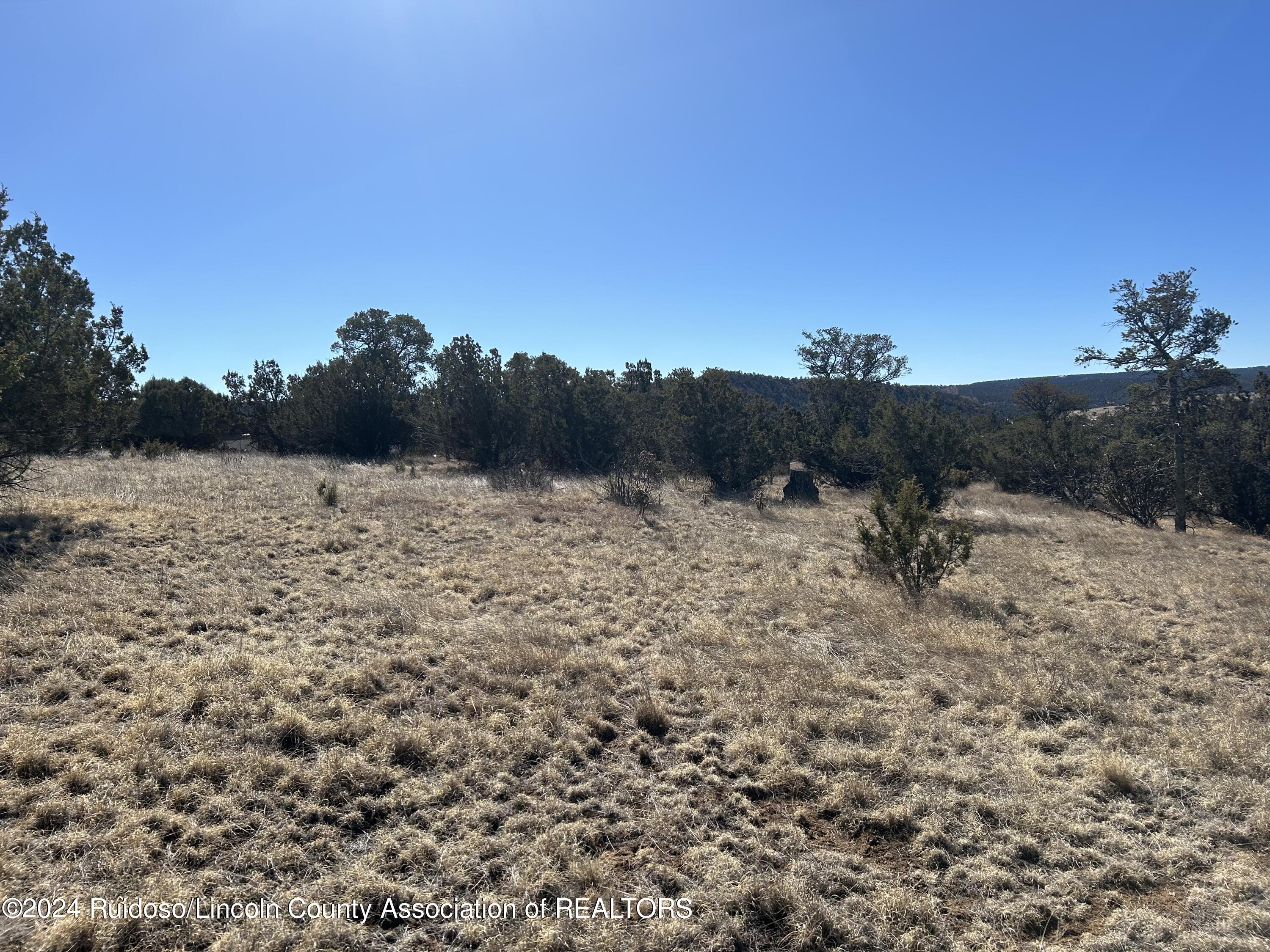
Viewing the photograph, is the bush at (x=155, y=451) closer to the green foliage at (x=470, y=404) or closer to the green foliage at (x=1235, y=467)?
the green foliage at (x=470, y=404)

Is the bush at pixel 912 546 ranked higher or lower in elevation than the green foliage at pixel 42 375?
lower

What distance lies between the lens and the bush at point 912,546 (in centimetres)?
784

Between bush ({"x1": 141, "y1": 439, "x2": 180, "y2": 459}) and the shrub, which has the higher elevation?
bush ({"x1": 141, "y1": 439, "x2": 180, "y2": 459})

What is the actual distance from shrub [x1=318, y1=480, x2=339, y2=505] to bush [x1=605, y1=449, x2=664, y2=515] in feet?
20.8

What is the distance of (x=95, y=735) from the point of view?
3510 millimetres

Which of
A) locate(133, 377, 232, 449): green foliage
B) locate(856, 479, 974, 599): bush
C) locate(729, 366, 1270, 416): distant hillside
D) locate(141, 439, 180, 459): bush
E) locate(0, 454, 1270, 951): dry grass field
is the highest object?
locate(729, 366, 1270, 416): distant hillside

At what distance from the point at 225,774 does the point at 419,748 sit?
42.3 inches

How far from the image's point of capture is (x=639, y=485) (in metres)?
15.3

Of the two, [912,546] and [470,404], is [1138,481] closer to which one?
[912,546]

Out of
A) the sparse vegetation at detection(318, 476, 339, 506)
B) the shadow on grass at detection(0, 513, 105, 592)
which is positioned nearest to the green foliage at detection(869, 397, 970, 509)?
the sparse vegetation at detection(318, 476, 339, 506)

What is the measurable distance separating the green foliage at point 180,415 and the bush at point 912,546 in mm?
27083

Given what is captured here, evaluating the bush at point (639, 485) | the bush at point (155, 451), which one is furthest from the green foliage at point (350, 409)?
the bush at point (639, 485)

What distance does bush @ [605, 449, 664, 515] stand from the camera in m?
14.1

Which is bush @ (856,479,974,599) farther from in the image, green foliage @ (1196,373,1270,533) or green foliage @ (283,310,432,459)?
green foliage @ (283,310,432,459)
